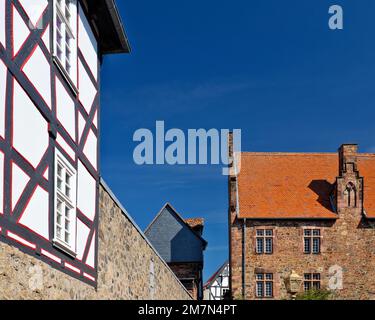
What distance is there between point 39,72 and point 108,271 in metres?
5.23

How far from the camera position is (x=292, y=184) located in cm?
4288

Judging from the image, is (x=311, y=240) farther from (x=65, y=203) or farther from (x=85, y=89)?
(x=65, y=203)

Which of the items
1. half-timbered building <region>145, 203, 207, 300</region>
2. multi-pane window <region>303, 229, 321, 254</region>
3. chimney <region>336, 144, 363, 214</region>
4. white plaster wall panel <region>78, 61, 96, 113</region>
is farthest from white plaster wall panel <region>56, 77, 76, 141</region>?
chimney <region>336, 144, 363, 214</region>

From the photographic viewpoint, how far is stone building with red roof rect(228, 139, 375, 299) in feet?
→ 130

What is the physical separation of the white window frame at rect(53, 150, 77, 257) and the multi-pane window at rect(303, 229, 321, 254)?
30.4m

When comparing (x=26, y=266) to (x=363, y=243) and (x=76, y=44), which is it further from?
(x=363, y=243)

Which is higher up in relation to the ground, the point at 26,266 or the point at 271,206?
the point at 271,206

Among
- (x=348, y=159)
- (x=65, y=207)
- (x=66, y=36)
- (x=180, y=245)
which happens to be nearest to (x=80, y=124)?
(x=66, y=36)

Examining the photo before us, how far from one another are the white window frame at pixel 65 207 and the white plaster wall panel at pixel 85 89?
59.9 inches
